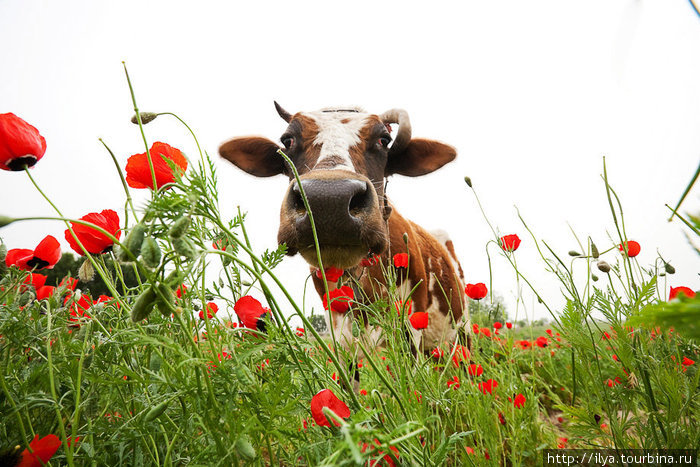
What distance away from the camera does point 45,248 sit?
1.52 m

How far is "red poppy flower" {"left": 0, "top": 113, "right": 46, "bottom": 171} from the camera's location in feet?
3.33

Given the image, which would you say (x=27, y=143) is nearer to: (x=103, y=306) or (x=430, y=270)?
(x=103, y=306)

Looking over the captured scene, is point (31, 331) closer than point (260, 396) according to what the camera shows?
No

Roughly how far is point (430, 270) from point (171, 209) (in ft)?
13.0

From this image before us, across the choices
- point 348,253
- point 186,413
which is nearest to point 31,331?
point 186,413

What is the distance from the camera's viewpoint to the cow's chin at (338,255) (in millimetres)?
2389

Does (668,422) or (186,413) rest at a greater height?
(186,413)

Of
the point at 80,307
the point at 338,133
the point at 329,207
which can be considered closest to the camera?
the point at 80,307

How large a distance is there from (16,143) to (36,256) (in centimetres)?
67

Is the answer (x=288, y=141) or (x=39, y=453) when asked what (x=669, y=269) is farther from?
(x=288, y=141)

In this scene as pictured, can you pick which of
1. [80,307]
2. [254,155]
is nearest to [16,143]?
[80,307]

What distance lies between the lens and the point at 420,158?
4180mm

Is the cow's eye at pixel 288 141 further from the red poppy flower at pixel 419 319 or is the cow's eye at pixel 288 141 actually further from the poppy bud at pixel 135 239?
the poppy bud at pixel 135 239

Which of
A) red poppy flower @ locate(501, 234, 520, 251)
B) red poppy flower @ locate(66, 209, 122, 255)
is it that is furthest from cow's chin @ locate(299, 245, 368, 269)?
red poppy flower @ locate(66, 209, 122, 255)
